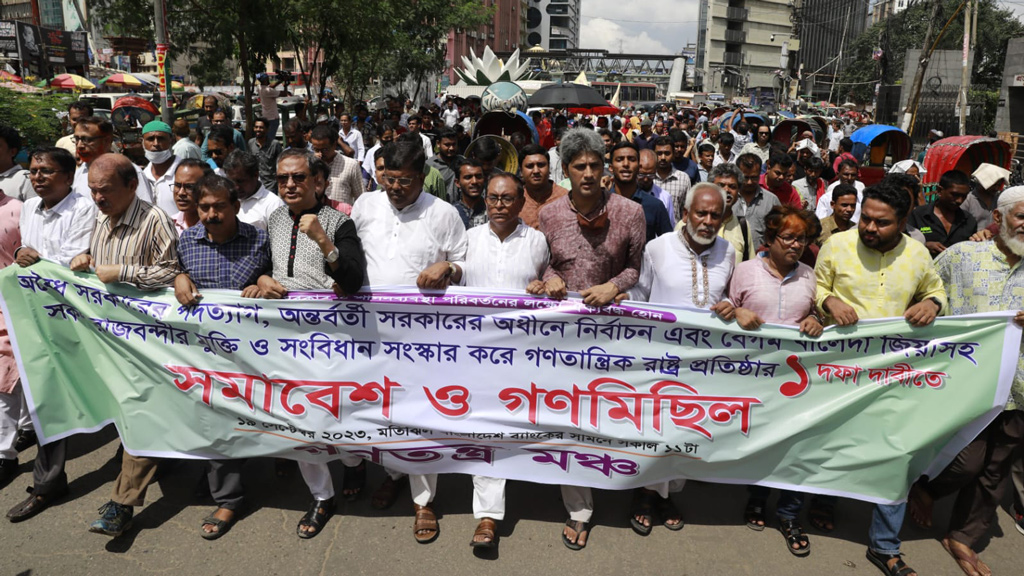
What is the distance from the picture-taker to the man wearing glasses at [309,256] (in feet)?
11.1

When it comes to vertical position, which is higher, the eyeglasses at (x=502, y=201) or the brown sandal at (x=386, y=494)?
the eyeglasses at (x=502, y=201)

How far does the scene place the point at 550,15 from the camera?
6353 inches

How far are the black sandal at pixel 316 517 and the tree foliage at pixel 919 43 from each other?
33.0 m

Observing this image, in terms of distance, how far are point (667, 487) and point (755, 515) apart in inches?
19.2

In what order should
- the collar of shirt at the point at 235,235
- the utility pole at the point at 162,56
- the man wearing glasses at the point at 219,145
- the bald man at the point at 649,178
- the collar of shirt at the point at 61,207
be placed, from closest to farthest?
the collar of shirt at the point at 235,235, the collar of shirt at the point at 61,207, the bald man at the point at 649,178, the man wearing glasses at the point at 219,145, the utility pole at the point at 162,56

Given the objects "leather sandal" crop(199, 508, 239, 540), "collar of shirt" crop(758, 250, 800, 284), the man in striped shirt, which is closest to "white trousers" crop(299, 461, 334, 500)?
"leather sandal" crop(199, 508, 239, 540)

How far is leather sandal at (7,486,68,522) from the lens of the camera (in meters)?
3.64

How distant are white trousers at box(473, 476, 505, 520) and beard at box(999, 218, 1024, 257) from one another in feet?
8.80

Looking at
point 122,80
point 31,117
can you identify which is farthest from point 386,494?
point 122,80

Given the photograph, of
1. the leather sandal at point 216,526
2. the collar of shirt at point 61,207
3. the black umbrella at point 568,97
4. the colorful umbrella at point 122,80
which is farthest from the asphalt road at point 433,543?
the colorful umbrella at point 122,80

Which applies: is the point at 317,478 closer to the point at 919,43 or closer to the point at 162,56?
the point at 162,56

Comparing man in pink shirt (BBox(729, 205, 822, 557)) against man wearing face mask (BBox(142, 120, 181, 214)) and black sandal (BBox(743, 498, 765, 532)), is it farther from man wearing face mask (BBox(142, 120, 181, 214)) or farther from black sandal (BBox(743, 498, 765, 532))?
man wearing face mask (BBox(142, 120, 181, 214))

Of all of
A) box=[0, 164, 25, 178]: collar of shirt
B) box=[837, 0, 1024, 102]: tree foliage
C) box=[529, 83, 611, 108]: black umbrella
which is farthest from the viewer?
box=[837, 0, 1024, 102]: tree foliage

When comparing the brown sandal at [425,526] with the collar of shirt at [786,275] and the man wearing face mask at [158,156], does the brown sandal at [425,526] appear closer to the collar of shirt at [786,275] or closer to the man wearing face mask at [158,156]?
the collar of shirt at [786,275]
